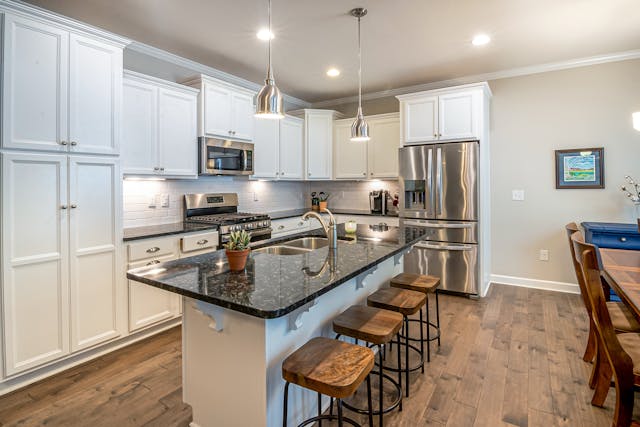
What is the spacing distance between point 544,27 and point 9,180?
4.30 meters

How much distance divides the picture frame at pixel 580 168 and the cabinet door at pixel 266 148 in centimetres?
343

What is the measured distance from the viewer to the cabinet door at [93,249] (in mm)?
2481

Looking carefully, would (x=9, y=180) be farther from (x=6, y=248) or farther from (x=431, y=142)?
(x=431, y=142)

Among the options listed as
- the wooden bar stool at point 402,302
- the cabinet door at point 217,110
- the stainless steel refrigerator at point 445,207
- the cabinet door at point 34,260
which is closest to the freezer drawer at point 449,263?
the stainless steel refrigerator at point 445,207

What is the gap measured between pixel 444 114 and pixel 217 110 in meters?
2.60

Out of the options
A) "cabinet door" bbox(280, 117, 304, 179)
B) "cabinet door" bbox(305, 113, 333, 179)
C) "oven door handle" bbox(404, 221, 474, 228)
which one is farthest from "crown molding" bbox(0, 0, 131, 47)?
"oven door handle" bbox(404, 221, 474, 228)

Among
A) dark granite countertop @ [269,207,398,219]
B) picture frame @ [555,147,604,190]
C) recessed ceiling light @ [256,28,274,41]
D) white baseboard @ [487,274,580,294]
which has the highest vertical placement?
recessed ceiling light @ [256,28,274,41]

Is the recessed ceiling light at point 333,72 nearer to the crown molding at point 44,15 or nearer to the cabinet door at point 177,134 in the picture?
the cabinet door at point 177,134

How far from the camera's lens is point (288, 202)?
5465 mm

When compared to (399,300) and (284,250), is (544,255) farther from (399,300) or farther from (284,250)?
(284,250)

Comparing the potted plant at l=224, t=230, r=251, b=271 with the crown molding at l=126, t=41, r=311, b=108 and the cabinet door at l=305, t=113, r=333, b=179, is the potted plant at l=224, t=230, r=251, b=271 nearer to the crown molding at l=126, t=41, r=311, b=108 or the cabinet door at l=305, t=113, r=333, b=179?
the crown molding at l=126, t=41, r=311, b=108

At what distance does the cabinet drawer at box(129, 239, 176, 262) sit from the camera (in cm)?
282

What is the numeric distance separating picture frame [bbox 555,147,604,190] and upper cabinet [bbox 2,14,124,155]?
15.1 feet

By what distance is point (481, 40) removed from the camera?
10.8 feet
